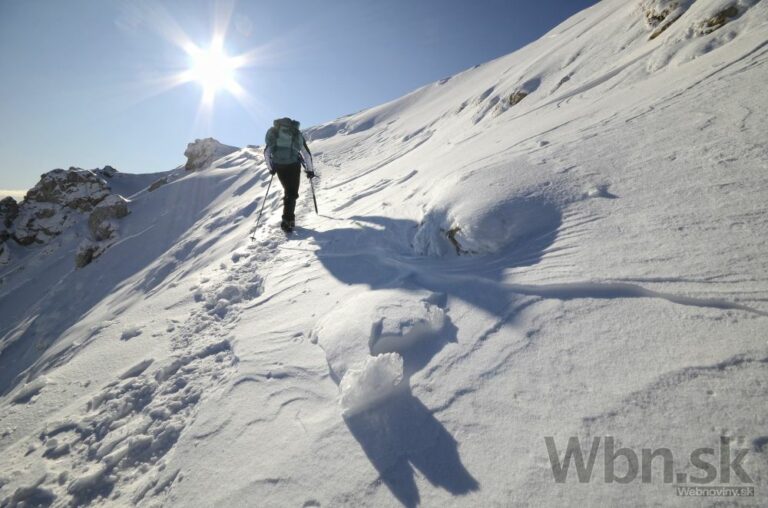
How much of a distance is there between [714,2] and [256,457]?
894 cm

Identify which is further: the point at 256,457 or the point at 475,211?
the point at 475,211

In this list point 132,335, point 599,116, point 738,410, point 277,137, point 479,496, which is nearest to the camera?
point 738,410

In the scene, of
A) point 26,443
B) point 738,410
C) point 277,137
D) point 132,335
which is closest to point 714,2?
point 738,410

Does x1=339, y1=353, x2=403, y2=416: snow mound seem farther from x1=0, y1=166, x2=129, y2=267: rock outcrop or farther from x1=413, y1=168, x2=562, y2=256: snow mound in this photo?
x1=0, y1=166, x2=129, y2=267: rock outcrop

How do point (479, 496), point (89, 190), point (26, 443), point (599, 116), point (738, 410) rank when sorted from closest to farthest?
point (738, 410) → point (479, 496) → point (26, 443) → point (599, 116) → point (89, 190)

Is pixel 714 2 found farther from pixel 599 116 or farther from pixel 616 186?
pixel 616 186

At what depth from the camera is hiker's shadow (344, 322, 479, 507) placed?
140 centimetres

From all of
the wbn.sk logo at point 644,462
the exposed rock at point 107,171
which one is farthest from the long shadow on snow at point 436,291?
the exposed rock at point 107,171

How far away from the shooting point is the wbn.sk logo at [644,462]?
109 centimetres

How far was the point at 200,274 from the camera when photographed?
5.48 m

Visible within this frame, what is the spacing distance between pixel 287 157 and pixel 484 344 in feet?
19.2

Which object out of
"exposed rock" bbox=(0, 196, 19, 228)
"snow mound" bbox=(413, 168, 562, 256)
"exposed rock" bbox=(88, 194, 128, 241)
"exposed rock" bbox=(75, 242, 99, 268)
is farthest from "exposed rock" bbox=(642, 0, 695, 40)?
"exposed rock" bbox=(0, 196, 19, 228)

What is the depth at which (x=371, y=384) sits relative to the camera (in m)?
1.83

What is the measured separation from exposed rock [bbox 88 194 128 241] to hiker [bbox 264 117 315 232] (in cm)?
1372
